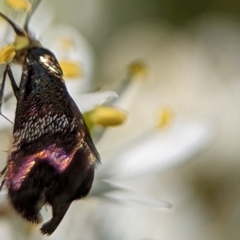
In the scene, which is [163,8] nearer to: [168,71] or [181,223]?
[168,71]

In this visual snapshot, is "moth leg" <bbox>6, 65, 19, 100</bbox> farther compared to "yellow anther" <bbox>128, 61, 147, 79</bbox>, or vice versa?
"yellow anther" <bbox>128, 61, 147, 79</bbox>

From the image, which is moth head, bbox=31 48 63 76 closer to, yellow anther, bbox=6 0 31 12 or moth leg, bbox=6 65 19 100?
moth leg, bbox=6 65 19 100

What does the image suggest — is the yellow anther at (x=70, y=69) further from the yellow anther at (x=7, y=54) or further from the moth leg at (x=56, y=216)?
the moth leg at (x=56, y=216)

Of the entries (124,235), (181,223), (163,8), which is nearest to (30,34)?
(124,235)

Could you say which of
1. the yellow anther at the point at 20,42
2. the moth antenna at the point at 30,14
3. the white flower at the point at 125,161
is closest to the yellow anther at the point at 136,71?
the white flower at the point at 125,161

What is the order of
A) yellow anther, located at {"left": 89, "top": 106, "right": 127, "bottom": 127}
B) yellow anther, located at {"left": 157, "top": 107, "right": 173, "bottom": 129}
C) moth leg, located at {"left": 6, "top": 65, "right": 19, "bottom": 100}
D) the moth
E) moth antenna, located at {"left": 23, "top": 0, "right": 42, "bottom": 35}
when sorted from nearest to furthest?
the moth
moth leg, located at {"left": 6, "top": 65, "right": 19, "bottom": 100}
moth antenna, located at {"left": 23, "top": 0, "right": 42, "bottom": 35}
yellow anther, located at {"left": 89, "top": 106, "right": 127, "bottom": 127}
yellow anther, located at {"left": 157, "top": 107, "right": 173, "bottom": 129}

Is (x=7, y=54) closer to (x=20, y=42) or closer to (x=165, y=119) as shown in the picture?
(x=20, y=42)

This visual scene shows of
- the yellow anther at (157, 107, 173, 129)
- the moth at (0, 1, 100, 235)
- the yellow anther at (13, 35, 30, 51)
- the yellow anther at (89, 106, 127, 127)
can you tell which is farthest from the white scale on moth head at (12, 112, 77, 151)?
the yellow anther at (157, 107, 173, 129)
